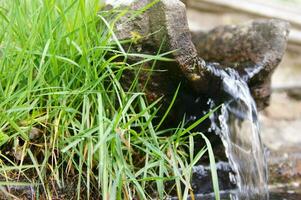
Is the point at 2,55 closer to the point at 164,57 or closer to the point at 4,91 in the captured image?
the point at 4,91

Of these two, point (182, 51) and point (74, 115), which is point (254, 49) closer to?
point (182, 51)

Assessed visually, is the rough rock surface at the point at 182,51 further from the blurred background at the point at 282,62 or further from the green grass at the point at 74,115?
the blurred background at the point at 282,62

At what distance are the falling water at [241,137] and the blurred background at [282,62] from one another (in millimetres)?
1334

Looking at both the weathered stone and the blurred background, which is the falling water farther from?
the blurred background

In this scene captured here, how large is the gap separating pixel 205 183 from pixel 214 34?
50.1 inches

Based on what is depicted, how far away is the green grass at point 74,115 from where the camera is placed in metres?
1.71

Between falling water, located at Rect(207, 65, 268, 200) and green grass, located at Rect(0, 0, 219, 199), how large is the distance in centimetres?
44

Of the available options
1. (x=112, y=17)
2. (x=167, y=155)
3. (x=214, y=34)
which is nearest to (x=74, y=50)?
(x=112, y=17)

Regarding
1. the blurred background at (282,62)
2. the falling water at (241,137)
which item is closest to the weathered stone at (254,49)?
the falling water at (241,137)

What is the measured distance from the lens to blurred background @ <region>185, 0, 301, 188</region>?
410 centimetres

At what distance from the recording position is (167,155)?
6.16 feet

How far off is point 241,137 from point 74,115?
94 centimetres

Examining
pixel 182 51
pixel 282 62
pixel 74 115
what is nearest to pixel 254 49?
pixel 182 51

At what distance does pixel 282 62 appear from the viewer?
4.81 metres
